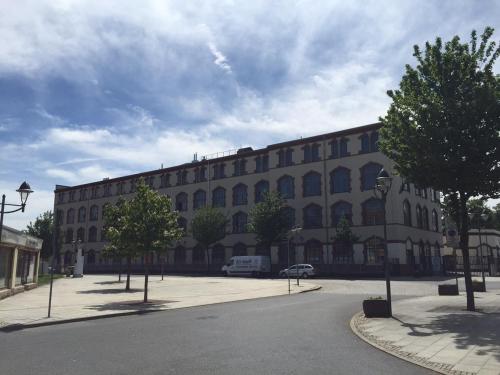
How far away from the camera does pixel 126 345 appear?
10.1m

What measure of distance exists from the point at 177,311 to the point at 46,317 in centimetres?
474

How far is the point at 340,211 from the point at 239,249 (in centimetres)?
1558

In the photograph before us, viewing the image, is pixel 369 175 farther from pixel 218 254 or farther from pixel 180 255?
pixel 180 255

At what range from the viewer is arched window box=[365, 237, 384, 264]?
Result: 46.7 meters

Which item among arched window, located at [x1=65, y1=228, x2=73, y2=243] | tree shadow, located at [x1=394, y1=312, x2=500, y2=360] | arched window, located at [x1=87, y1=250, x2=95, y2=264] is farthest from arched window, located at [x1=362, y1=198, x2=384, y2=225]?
arched window, located at [x1=65, y1=228, x2=73, y2=243]

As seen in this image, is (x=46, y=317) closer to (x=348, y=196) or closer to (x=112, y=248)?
(x=112, y=248)

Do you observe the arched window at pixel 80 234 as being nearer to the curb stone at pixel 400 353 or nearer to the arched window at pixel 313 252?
the arched window at pixel 313 252

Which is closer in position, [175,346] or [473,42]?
[175,346]

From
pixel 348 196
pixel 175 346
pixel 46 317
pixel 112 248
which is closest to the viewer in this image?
pixel 175 346

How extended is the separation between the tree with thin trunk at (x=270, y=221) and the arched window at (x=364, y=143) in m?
10.9

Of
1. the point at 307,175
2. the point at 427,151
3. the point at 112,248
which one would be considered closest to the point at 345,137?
the point at 307,175

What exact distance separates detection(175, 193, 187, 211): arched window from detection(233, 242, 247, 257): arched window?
12.1 m

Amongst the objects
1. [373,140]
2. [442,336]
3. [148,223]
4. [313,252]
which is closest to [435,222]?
[373,140]

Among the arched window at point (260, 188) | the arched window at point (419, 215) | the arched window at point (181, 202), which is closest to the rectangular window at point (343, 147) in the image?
the arched window at point (419, 215)
